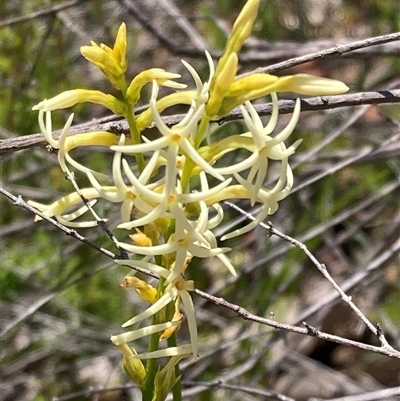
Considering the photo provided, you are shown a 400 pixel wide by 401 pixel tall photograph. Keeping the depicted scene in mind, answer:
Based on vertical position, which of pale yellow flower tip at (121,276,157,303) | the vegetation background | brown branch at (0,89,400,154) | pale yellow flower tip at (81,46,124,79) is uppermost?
pale yellow flower tip at (81,46,124,79)

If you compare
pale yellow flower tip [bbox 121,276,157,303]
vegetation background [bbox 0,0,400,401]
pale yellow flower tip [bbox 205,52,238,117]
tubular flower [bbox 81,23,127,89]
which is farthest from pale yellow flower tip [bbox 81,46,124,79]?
vegetation background [bbox 0,0,400,401]

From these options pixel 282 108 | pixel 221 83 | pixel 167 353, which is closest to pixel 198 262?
pixel 282 108

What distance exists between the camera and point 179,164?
81 cm

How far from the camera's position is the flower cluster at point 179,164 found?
73 cm

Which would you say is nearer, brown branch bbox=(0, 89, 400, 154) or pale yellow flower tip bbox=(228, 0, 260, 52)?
pale yellow flower tip bbox=(228, 0, 260, 52)

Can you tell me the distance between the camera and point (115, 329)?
88.9 inches

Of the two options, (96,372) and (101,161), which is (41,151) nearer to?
(101,161)

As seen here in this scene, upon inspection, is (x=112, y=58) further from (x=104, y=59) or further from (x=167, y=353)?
(x=167, y=353)

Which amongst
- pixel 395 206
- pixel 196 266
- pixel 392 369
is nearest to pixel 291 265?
pixel 196 266

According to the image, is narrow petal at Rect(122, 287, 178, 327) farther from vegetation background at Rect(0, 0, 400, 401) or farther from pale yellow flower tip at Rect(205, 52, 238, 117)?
vegetation background at Rect(0, 0, 400, 401)

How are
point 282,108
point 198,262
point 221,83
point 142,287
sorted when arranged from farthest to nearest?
point 198,262 < point 282,108 < point 142,287 < point 221,83

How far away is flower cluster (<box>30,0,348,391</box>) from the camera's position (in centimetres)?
73

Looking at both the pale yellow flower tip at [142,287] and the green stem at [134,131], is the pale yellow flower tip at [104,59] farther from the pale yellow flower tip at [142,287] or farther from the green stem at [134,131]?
the pale yellow flower tip at [142,287]

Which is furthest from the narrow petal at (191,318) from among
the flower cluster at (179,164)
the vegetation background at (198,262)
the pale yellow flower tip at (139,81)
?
the vegetation background at (198,262)
